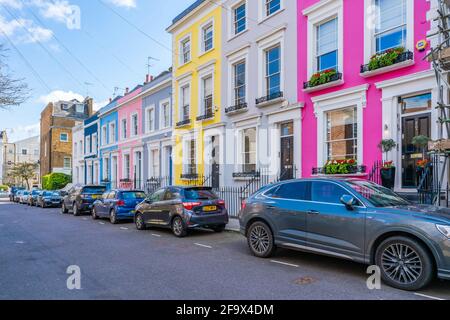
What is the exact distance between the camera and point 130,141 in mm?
25875

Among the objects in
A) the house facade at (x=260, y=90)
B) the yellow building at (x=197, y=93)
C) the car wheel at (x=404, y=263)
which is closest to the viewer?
the car wheel at (x=404, y=263)

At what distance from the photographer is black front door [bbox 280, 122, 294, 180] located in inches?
527

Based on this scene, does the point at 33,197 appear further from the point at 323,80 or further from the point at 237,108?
the point at 323,80

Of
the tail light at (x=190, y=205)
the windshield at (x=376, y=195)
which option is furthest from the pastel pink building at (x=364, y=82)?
the tail light at (x=190, y=205)

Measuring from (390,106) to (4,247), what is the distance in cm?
1170

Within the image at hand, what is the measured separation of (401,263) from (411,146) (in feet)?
18.6

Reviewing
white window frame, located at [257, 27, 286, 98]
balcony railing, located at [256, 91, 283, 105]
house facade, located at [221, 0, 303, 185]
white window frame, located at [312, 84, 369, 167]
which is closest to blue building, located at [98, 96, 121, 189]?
house facade, located at [221, 0, 303, 185]

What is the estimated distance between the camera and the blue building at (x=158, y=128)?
2134 cm

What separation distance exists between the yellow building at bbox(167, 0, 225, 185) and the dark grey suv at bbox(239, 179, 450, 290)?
30.9ft

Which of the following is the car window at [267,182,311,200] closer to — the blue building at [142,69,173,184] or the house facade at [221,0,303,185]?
the house facade at [221,0,303,185]

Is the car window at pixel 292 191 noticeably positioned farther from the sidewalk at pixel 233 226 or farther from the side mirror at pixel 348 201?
the sidewalk at pixel 233 226

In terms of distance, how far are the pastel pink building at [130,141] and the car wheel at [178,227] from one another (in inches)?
550

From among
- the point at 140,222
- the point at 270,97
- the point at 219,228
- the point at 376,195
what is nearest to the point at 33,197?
the point at 140,222

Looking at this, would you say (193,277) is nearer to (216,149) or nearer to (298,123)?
(298,123)
